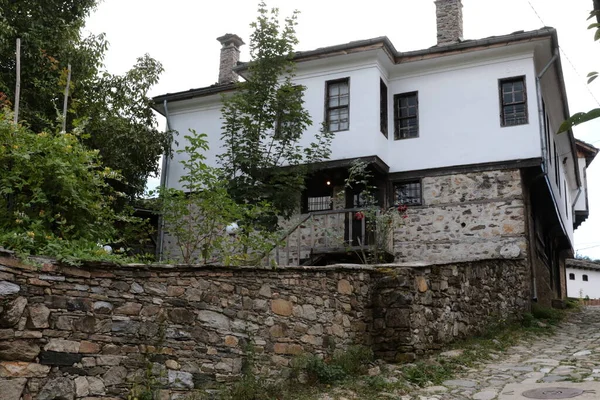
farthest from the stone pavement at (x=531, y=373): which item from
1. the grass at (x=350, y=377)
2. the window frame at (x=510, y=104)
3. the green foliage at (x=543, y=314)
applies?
the window frame at (x=510, y=104)

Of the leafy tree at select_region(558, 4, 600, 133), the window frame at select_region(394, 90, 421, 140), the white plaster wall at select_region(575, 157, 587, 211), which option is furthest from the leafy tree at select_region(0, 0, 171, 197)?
the white plaster wall at select_region(575, 157, 587, 211)

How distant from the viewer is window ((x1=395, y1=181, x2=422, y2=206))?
1291 centimetres

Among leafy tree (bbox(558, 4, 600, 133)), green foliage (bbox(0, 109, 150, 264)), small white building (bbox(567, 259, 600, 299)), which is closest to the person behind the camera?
leafy tree (bbox(558, 4, 600, 133))

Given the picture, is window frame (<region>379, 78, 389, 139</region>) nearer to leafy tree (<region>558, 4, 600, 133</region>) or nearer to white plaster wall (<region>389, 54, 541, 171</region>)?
white plaster wall (<region>389, 54, 541, 171</region>)

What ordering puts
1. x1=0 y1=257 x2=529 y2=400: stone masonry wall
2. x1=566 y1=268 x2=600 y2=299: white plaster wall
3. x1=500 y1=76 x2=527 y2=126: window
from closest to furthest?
1. x1=0 y1=257 x2=529 y2=400: stone masonry wall
2. x1=500 y1=76 x2=527 y2=126: window
3. x1=566 y1=268 x2=600 y2=299: white plaster wall

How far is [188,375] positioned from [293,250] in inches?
310

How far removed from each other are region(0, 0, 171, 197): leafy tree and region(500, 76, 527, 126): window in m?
7.76

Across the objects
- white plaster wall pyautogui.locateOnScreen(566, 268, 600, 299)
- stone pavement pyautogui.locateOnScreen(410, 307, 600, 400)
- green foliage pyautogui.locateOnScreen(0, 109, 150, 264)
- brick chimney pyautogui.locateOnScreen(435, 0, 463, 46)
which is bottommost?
stone pavement pyautogui.locateOnScreen(410, 307, 600, 400)

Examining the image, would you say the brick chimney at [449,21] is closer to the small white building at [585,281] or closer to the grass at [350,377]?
the grass at [350,377]

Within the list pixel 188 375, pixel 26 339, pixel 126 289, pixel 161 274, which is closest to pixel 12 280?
pixel 26 339

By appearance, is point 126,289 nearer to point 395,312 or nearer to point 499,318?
point 395,312

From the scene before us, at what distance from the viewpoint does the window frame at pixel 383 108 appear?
12.9 meters

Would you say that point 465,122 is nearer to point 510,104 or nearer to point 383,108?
point 510,104

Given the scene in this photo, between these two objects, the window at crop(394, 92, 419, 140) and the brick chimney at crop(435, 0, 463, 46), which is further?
the brick chimney at crop(435, 0, 463, 46)
